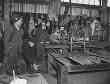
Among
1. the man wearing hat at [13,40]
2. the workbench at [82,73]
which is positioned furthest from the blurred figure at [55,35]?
the workbench at [82,73]

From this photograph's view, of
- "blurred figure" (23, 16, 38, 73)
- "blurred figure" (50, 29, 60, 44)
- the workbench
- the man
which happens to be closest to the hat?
"blurred figure" (23, 16, 38, 73)

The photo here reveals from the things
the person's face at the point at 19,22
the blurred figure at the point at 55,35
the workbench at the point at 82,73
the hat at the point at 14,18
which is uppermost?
the hat at the point at 14,18

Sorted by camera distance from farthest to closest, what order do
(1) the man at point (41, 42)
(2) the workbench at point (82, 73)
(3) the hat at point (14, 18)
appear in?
(1) the man at point (41, 42) → (3) the hat at point (14, 18) → (2) the workbench at point (82, 73)

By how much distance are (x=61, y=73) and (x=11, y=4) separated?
139 cm

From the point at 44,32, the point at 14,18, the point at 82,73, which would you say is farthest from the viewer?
the point at 44,32

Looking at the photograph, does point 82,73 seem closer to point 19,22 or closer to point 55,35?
point 55,35

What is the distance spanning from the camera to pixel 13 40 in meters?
1.99

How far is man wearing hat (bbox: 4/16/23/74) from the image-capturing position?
196cm

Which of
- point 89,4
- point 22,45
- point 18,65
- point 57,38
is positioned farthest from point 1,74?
point 89,4

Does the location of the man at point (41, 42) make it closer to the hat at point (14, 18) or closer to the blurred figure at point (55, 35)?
the blurred figure at point (55, 35)

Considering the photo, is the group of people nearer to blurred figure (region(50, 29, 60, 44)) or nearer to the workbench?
blurred figure (region(50, 29, 60, 44))

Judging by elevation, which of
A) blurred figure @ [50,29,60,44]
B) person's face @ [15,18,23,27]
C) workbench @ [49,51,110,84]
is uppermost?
person's face @ [15,18,23,27]

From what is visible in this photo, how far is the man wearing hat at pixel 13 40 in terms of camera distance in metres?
1.96

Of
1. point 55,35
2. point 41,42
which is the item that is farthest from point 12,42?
point 55,35
